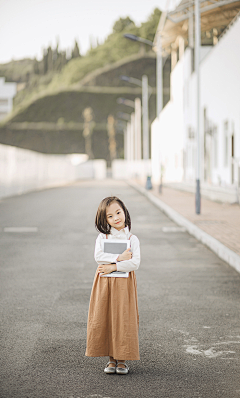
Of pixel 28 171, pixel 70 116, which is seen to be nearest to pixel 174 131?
pixel 28 171

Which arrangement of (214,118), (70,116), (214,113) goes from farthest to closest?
(70,116), (214,118), (214,113)

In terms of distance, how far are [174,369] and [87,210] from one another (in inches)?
660

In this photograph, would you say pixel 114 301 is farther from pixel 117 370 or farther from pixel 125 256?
pixel 117 370

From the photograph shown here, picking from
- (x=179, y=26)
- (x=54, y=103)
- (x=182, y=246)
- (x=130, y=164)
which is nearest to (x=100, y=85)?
(x=54, y=103)

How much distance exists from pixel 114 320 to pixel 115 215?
727mm

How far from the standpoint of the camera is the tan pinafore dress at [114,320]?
3996mm

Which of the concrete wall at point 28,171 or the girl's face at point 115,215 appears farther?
the concrete wall at point 28,171

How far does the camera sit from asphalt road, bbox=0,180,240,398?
386 centimetres

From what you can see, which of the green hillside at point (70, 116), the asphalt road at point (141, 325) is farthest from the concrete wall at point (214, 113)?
the green hillside at point (70, 116)

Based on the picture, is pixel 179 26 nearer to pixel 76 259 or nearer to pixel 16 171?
pixel 16 171

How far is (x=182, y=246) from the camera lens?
11.3 m

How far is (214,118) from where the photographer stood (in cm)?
2970

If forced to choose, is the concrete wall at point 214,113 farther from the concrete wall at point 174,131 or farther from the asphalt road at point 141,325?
the asphalt road at point 141,325

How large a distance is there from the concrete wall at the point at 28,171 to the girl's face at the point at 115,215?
25676mm
